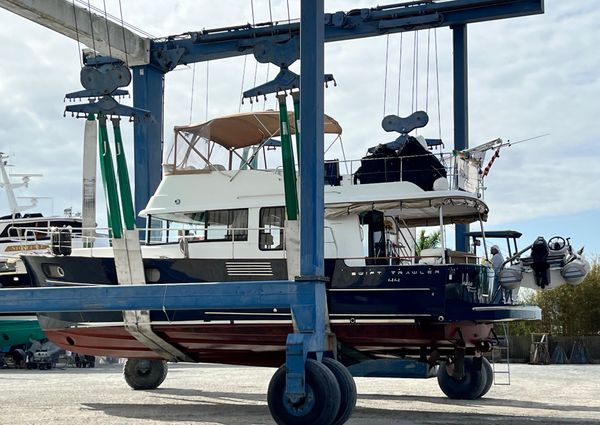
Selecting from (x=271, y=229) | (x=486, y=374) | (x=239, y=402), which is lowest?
(x=239, y=402)

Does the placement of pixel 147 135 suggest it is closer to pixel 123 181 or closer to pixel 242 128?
pixel 242 128

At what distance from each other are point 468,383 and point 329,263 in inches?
156

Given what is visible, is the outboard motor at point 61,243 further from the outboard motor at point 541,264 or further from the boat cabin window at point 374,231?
the outboard motor at point 541,264

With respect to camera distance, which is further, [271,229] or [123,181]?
[271,229]

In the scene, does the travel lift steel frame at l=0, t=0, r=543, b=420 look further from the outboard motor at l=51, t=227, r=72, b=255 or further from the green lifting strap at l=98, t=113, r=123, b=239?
the outboard motor at l=51, t=227, r=72, b=255

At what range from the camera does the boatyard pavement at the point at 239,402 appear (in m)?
12.1

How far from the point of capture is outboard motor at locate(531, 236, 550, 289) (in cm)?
1430

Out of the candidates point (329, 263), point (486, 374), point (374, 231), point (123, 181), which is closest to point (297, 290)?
point (329, 263)

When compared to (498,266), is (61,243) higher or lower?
higher

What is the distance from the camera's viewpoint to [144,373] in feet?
55.7

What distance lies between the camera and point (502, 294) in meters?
14.7

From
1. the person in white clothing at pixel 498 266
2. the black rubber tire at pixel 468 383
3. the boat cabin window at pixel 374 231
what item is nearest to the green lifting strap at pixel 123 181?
the boat cabin window at pixel 374 231

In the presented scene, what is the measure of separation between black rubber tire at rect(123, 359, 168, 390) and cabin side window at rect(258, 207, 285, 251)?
13.0 ft

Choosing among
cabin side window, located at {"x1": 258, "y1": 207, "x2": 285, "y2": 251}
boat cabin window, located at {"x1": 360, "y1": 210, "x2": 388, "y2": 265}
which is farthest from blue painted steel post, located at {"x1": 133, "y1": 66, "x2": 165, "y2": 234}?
boat cabin window, located at {"x1": 360, "y1": 210, "x2": 388, "y2": 265}
